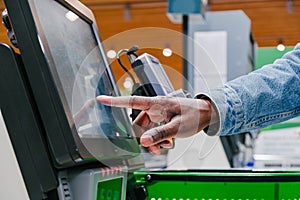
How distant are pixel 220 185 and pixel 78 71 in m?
0.49

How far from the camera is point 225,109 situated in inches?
38.1

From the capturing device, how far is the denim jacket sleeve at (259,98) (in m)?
0.98

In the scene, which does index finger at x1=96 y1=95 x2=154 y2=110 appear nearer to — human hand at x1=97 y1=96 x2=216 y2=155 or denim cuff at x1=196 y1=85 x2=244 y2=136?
human hand at x1=97 y1=96 x2=216 y2=155

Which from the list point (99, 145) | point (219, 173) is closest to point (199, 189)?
point (219, 173)

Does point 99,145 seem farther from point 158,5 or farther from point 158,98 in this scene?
point 158,5

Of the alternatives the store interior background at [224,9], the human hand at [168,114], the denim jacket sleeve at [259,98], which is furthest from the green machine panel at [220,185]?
the store interior background at [224,9]

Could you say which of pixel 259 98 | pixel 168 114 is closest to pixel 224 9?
pixel 259 98

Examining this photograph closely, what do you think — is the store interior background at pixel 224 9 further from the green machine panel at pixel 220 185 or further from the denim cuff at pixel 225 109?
the denim cuff at pixel 225 109

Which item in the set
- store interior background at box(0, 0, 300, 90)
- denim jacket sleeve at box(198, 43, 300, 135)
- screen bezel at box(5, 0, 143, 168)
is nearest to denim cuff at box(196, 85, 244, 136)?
denim jacket sleeve at box(198, 43, 300, 135)

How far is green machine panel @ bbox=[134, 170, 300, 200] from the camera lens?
3.92 feet

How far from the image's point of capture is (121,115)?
3.72ft

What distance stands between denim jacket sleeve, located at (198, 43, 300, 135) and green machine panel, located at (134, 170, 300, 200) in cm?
15

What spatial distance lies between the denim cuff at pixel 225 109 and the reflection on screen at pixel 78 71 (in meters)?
0.20

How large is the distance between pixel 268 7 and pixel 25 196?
8.21m
